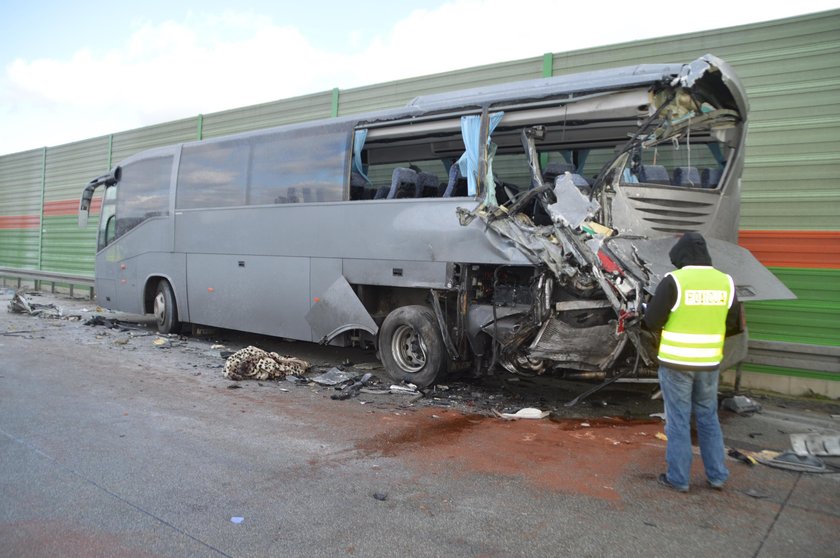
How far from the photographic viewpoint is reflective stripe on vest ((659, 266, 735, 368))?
13.6 ft

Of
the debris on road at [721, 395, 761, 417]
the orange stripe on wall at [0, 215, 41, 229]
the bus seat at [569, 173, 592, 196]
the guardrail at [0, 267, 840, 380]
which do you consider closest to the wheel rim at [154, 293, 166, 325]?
the bus seat at [569, 173, 592, 196]

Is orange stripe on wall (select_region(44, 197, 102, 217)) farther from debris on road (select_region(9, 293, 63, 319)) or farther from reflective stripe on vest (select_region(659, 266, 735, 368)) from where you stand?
reflective stripe on vest (select_region(659, 266, 735, 368))

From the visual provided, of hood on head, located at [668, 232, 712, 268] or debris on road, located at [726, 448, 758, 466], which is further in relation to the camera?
debris on road, located at [726, 448, 758, 466]

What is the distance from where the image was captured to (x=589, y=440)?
17.9 feet

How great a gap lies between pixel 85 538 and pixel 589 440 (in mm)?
3968

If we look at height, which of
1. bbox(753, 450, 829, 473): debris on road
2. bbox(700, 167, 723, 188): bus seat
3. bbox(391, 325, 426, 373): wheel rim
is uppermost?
bbox(700, 167, 723, 188): bus seat

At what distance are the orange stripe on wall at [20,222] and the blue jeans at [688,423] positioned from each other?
23.0m

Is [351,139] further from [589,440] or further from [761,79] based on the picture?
[761,79]

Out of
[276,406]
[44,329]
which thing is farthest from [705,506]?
[44,329]

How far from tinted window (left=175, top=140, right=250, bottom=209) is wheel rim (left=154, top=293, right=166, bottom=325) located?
186 centimetres

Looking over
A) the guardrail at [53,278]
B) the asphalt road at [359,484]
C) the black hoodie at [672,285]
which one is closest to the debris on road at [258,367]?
the asphalt road at [359,484]

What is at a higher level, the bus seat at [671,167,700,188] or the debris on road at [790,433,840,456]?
the bus seat at [671,167,700,188]

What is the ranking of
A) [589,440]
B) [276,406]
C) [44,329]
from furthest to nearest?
[44,329] → [276,406] → [589,440]

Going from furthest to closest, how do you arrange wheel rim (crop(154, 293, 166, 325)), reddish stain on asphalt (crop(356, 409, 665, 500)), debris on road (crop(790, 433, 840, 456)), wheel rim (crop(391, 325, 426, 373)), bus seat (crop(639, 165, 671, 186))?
wheel rim (crop(154, 293, 166, 325)) < wheel rim (crop(391, 325, 426, 373)) < bus seat (crop(639, 165, 671, 186)) < debris on road (crop(790, 433, 840, 456)) < reddish stain on asphalt (crop(356, 409, 665, 500))
